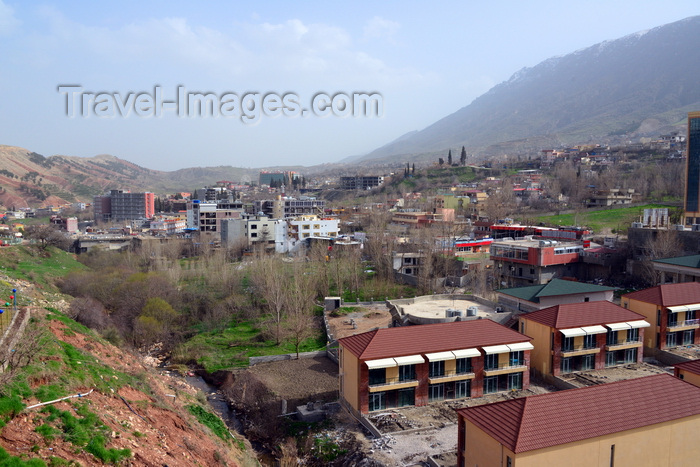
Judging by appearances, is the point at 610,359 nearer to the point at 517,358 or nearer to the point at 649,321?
the point at 649,321

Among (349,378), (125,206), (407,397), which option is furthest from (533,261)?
(125,206)

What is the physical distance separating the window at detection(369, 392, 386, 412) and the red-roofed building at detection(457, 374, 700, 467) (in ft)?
12.4

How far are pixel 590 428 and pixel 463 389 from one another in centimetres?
550

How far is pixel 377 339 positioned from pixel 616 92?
197 m

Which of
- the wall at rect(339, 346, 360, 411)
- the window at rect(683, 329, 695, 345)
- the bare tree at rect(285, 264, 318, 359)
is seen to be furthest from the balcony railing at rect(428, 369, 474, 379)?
the window at rect(683, 329, 695, 345)

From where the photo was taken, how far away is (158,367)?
21.2m

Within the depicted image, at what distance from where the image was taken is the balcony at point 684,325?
18.8m

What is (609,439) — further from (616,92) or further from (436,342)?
(616,92)

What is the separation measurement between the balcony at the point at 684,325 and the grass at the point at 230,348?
43.8ft

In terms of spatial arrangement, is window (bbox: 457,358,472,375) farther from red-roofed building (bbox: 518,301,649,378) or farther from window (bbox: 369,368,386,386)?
red-roofed building (bbox: 518,301,649,378)

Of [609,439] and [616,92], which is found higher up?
[616,92]

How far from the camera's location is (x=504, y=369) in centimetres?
1567

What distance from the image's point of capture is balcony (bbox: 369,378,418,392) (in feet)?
46.9

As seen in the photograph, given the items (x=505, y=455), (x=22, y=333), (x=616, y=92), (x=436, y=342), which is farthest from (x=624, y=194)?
(x=616, y=92)
